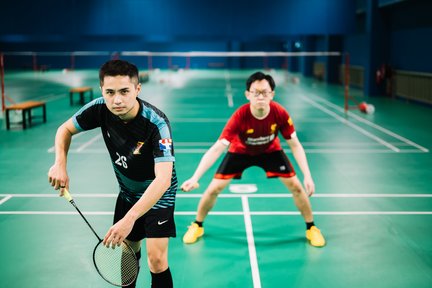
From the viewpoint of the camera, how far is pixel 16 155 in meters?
10.7

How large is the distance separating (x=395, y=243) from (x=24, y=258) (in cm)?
412

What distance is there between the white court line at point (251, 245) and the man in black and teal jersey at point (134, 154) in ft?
4.43

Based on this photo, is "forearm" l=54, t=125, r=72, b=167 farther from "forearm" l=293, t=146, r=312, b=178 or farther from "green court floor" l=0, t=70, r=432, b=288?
"forearm" l=293, t=146, r=312, b=178

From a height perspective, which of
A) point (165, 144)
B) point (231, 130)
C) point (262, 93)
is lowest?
point (231, 130)

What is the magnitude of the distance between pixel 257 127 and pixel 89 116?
218 centimetres

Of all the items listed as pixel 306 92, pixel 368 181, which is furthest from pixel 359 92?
pixel 368 181

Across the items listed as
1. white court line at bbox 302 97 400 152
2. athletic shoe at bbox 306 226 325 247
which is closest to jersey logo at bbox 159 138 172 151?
athletic shoe at bbox 306 226 325 247

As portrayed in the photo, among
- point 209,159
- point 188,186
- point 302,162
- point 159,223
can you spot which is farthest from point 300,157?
point 159,223

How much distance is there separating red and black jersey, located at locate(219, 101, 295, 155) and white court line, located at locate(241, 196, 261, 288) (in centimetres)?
114

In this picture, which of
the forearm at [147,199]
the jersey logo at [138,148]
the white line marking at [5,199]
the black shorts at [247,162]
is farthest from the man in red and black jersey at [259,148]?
the white line marking at [5,199]

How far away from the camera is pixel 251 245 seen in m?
5.66

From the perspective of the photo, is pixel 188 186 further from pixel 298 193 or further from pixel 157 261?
pixel 298 193

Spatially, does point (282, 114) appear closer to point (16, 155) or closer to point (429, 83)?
point (16, 155)

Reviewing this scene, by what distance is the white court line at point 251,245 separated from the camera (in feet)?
15.7
